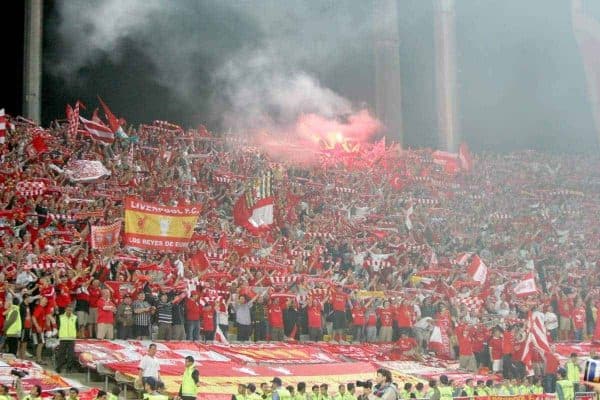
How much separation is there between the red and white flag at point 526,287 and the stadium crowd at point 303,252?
4 cm

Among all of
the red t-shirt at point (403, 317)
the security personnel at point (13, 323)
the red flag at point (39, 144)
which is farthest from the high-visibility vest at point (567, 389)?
the red flag at point (39, 144)

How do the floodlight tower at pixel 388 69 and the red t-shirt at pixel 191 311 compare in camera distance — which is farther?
the floodlight tower at pixel 388 69

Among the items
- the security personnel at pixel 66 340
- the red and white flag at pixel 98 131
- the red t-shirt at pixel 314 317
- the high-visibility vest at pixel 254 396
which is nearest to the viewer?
the high-visibility vest at pixel 254 396

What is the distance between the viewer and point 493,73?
25.9 meters

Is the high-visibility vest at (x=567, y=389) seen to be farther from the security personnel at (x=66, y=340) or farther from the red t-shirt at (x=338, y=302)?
the security personnel at (x=66, y=340)

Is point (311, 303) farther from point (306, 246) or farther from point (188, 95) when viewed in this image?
point (188, 95)

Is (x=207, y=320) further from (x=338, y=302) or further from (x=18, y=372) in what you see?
(x=18, y=372)

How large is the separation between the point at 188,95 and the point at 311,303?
307 inches

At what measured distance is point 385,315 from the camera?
53.6ft

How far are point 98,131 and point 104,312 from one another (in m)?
5.80

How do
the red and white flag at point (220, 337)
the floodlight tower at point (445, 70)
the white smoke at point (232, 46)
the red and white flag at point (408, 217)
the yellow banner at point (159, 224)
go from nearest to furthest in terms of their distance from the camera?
the red and white flag at point (220, 337) < the yellow banner at point (159, 224) < the red and white flag at point (408, 217) < the white smoke at point (232, 46) < the floodlight tower at point (445, 70)

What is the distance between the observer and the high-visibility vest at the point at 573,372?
14.5 meters

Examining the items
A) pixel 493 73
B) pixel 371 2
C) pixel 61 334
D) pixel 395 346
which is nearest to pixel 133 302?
pixel 61 334

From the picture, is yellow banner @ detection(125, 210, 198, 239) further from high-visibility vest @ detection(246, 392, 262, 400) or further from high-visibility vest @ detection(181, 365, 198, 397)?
high-visibility vest @ detection(246, 392, 262, 400)
